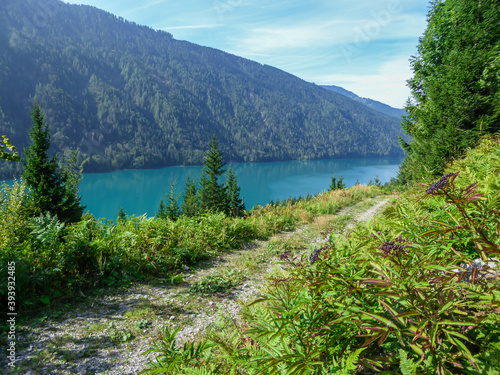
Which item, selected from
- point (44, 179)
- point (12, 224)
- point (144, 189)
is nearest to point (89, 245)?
point (12, 224)

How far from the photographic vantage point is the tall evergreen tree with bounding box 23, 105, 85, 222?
21.0 meters

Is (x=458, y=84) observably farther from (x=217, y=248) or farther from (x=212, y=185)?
(x=212, y=185)

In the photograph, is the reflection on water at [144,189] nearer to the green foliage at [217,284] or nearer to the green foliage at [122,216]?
the green foliage at [122,216]

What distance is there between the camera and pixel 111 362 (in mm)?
3299

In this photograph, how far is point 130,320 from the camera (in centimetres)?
422

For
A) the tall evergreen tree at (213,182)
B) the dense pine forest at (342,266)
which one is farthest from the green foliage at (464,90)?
the tall evergreen tree at (213,182)

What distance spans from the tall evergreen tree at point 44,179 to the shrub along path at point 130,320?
2083cm

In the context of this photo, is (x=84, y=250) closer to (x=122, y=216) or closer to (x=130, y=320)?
(x=130, y=320)

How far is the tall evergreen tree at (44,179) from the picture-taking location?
21.0 metres

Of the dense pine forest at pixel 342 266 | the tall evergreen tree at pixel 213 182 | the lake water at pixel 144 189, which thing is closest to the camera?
the dense pine forest at pixel 342 266

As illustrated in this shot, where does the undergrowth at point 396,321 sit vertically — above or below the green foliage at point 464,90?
below

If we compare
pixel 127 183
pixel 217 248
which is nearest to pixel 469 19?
pixel 217 248

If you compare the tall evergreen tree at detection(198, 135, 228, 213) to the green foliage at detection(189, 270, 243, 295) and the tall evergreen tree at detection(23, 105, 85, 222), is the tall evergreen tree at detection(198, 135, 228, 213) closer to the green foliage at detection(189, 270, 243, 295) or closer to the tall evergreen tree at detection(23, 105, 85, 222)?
the tall evergreen tree at detection(23, 105, 85, 222)

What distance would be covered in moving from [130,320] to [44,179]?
23.4 meters
